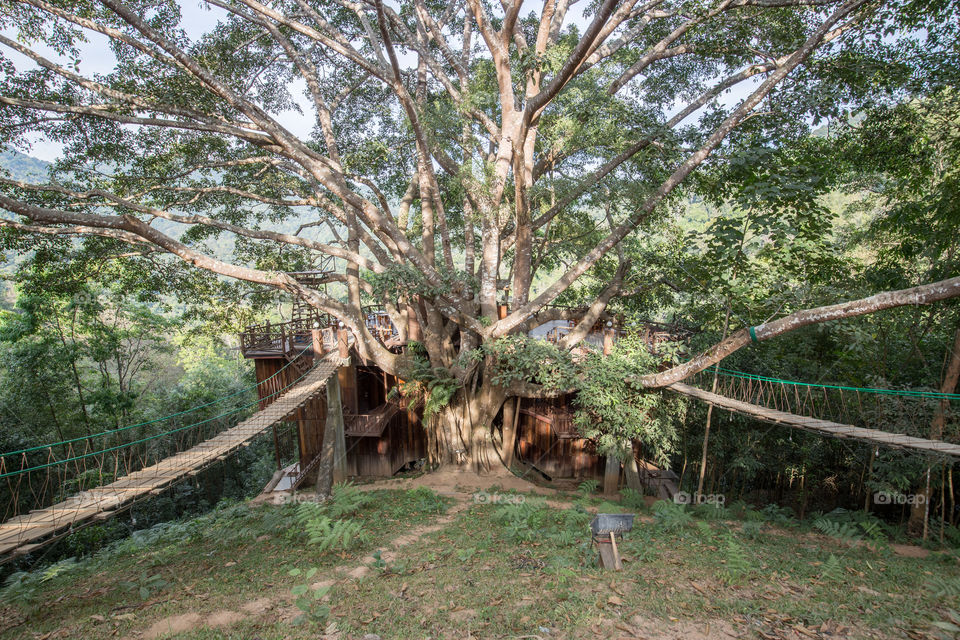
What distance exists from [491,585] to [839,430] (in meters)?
5.34

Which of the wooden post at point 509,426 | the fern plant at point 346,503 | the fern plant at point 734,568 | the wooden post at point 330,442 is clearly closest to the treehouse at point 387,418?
the wooden post at point 509,426

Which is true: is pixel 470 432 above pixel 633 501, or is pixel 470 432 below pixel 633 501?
above

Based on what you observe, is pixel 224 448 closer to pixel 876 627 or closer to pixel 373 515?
pixel 373 515

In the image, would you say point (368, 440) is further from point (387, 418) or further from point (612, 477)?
point (612, 477)

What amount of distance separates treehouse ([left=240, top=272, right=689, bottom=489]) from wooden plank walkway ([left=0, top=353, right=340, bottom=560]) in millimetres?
3591

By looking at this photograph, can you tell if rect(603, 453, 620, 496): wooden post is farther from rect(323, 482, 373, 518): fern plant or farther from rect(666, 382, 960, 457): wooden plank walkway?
rect(323, 482, 373, 518): fern plant

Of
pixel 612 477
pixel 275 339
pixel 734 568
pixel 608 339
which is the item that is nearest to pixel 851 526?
pixel 612 477

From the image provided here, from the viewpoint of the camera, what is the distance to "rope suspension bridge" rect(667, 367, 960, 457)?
606 cm

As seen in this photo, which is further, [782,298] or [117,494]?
[782,298]

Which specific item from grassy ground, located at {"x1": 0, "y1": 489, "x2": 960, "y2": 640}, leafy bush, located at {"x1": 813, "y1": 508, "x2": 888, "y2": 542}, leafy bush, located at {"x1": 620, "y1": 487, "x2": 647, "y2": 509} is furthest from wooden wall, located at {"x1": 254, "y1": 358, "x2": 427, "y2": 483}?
leafy bush, located at {"x1": 813, "y1": 508, "x2": 888, "y2": 542}

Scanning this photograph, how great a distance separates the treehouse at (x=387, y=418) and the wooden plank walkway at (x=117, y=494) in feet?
11.8

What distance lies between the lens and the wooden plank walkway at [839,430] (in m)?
5.79

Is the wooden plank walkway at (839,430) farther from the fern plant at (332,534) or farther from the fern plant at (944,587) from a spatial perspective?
the fern plant at (332,534)

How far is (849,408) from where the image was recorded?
30.0 feet
